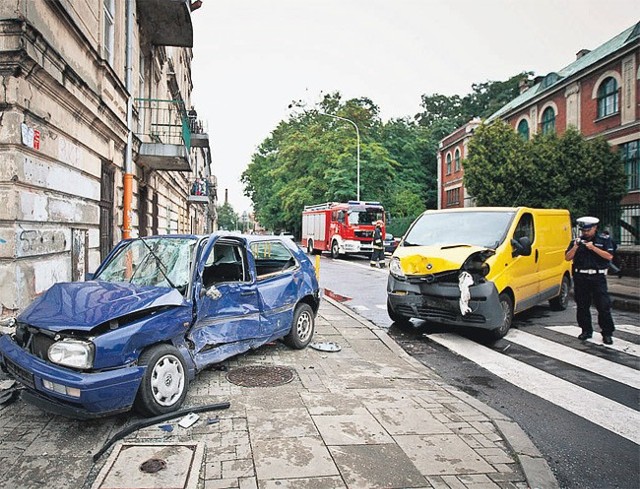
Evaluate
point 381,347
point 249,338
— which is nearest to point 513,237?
point 381,347

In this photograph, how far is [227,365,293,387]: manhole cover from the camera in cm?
490

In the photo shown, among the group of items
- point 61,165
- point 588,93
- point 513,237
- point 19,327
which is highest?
point 588,93

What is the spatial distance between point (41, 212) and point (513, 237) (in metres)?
7.16

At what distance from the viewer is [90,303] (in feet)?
12.8

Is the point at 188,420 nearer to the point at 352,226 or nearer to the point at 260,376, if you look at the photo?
the point at 260,376

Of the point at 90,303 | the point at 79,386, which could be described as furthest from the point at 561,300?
the point at 79,386

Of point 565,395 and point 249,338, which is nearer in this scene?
point 565,395

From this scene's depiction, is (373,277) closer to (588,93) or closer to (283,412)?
(283,412)

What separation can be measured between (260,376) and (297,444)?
168cm

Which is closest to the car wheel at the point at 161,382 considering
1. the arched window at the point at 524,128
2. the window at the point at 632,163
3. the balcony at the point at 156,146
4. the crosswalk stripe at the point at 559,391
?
the crosswalk stripe at the point at 559,391

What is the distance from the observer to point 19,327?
13.2ft

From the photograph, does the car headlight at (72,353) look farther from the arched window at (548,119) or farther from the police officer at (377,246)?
the arched window at (548,119)

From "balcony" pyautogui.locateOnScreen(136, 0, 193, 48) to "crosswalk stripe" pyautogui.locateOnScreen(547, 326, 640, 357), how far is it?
1186cm

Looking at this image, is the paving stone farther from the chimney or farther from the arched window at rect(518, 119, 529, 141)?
the chimney
